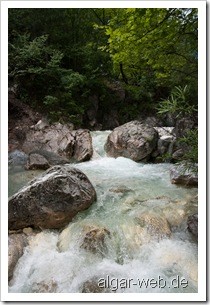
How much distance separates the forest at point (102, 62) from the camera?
3652mm

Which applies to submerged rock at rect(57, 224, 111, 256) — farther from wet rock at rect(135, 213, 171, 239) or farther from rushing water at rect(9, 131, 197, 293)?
wet rock at rect(135, 213, 171, 239)

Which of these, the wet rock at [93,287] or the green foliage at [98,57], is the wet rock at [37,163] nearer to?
the green foliage at [98,57]

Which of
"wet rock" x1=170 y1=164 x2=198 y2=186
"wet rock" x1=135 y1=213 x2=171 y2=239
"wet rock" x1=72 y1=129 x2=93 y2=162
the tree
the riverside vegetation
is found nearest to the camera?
the tree

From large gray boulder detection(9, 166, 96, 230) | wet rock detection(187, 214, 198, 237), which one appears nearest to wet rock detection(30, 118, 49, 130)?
large gray boulder detection(9, 166, 96, 230)

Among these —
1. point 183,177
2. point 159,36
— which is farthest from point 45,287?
point 159,36

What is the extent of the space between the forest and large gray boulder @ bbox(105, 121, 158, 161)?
99cm

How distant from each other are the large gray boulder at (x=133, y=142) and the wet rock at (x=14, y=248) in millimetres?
4581

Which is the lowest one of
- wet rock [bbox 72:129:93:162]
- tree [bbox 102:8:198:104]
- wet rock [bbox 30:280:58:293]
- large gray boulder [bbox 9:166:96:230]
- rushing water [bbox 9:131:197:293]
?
A: wet rock [bbox 30:280:58:293]

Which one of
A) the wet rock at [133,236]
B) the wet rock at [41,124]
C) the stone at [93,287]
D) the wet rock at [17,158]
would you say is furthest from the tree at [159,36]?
the wet rock at [41,124]

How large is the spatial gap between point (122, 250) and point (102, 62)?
383 inches

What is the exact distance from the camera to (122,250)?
3666mm

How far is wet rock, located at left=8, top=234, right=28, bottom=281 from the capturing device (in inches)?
134

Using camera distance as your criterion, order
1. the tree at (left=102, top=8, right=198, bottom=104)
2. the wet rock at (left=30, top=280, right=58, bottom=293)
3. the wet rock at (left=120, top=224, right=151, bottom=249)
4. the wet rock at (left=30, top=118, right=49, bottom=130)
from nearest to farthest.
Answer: the wet rock at (left=30, top=280, right=58, bottom=293)
the tree at (left=102, top=8, right=198, bottom=104)
the wet rock at (left=120, top=224, right=151, bottom=249)
the wet rock at (left=30, top=118, right=49, bottom=130)

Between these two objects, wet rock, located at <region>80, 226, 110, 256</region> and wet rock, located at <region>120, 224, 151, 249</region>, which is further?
wet rock, located at <region>120, 224, 151, 249</region>
